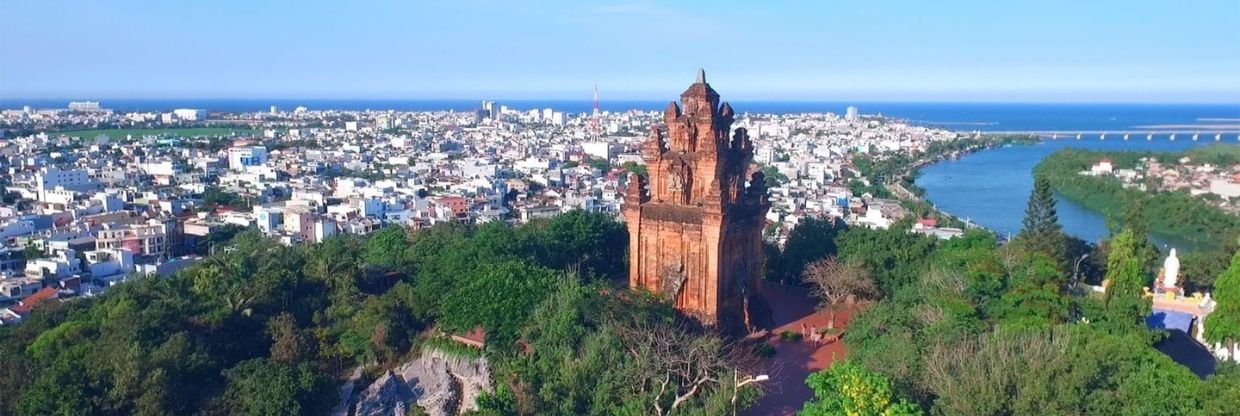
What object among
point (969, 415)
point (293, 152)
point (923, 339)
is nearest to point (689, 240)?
point (923, 339)

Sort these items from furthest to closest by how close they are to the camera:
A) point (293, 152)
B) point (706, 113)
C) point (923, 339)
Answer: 1. point (293, 152)
2. point (706, 113)
3. point (923, 339)

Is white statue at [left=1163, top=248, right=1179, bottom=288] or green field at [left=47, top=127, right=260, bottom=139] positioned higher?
white statue at [left=1163, top=248, right=1179, bottom=288]

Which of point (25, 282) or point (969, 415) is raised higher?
point (969, 415)

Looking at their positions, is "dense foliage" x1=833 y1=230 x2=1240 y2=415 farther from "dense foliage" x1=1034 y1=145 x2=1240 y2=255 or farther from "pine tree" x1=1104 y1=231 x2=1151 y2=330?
"dense foliage" x1=1034 y1=145 x2=1240 y2=255

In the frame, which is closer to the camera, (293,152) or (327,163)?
(327,163)

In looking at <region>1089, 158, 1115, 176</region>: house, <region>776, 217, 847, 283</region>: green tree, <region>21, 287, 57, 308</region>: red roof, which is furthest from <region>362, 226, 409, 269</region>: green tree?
<region>1089, 158, 1115, 176</region>: house

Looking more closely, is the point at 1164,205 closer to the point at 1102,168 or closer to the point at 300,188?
the point at 1102,168

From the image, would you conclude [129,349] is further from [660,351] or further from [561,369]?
[660,351]
